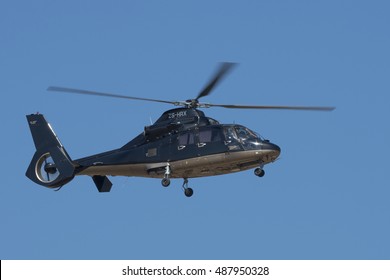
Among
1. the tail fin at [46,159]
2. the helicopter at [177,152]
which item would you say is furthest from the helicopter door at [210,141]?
the tail fin at [46,159]

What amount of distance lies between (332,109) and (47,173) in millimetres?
14938

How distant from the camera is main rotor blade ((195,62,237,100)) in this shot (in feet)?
166

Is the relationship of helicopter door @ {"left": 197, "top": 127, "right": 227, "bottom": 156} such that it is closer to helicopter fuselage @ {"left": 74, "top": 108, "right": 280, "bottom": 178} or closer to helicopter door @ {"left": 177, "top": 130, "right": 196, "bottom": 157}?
helicopter fuselage @ {"left": 74, "top": 108, "right": 280, "bottom": 178}

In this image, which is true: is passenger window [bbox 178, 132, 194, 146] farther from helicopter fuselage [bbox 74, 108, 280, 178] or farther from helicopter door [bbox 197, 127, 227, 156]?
helicopter door [bbox 197, 127, 227, 156]

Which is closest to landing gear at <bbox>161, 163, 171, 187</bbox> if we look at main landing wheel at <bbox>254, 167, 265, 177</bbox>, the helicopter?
the helicopter

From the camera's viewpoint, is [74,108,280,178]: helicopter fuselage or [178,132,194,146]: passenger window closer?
[74,108,280,178]: helicopter fuselage

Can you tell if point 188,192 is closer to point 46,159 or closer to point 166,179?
point 166,179

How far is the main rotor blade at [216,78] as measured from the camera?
50.5m

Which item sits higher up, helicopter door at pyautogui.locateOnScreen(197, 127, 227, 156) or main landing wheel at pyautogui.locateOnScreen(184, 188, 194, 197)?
helicopter door at pyautogui.locateOnScreen(197, 127, 227, 156)

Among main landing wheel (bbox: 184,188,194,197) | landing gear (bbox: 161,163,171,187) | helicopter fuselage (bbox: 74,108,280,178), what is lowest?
main landing wheel (bbox: 184,188,194,197)

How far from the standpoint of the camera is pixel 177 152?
52.3 m

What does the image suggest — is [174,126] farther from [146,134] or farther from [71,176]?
[71,176]

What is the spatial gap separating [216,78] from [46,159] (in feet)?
33.9
